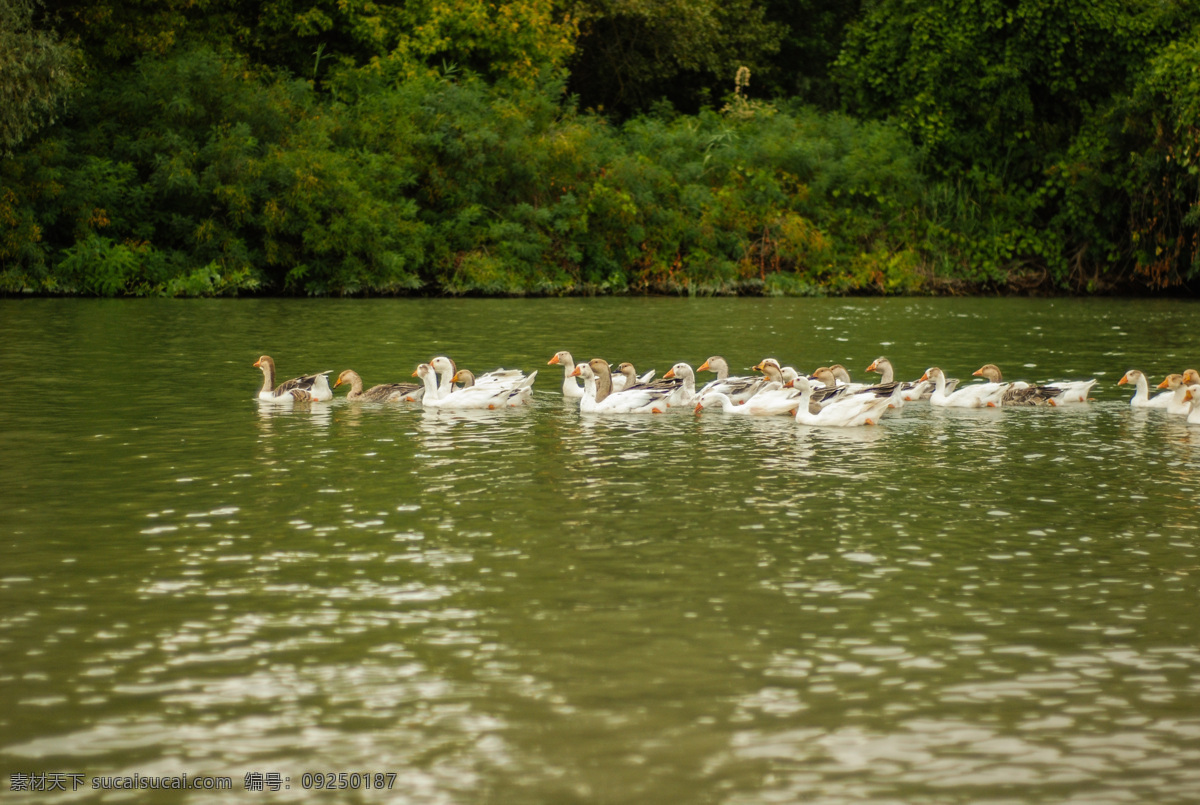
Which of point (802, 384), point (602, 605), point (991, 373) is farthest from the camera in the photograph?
point (991, 373)

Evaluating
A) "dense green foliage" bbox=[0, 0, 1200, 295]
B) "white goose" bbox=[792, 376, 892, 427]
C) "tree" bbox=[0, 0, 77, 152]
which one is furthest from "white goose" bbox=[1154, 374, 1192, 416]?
"tree" bbox=[0, 0, 77, 152]

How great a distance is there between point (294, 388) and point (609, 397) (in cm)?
383

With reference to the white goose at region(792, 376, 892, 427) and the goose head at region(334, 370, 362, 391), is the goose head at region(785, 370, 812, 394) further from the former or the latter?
Result: the goose head at region(334, 370, 362, 391)

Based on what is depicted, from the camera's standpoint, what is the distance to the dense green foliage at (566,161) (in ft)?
127

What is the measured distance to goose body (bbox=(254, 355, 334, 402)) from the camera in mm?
16844

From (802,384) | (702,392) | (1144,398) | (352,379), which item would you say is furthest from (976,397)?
(352,379)

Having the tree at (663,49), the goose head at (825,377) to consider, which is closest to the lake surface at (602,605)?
the goose head at (825,377)

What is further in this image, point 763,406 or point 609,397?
point 609,397

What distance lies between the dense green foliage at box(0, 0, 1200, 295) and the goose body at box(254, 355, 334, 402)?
21989 millimetres

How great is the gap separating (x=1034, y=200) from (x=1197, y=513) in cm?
3788

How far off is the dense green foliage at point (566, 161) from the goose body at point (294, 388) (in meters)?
22.0

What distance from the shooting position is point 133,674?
6.70 metres

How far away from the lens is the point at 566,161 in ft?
144

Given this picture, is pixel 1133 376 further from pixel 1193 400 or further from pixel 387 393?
pixel 387 393
